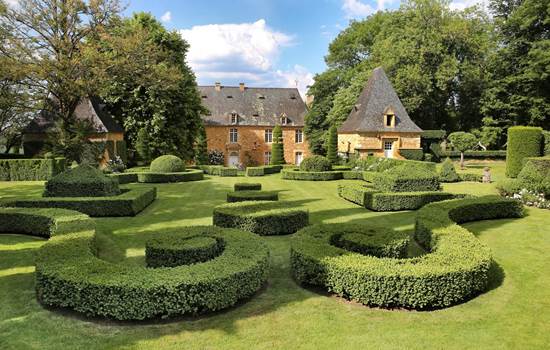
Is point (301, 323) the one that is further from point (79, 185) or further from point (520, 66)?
point (520, 66)

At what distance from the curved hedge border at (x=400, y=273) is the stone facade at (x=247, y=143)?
138 ft

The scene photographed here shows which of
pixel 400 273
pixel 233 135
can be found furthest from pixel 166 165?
pixel 233 135

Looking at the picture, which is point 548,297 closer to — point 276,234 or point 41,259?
point 276,234

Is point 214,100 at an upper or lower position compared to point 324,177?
upper

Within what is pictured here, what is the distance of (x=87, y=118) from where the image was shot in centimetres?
3219

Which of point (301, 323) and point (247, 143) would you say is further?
point (247, 143)

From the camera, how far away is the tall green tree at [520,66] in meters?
33.8

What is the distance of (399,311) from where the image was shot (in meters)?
6.67

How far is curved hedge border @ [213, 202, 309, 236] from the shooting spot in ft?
39.2

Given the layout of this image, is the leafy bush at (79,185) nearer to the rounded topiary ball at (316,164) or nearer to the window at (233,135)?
the rounded topiary ball at (316,164)

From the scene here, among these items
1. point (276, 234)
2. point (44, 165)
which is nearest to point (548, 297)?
point (276, 234)

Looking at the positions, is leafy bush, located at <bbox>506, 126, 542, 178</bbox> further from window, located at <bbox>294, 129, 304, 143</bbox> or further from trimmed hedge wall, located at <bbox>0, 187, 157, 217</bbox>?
window, located at <bbox>294, 129, 304, 143</bbox>

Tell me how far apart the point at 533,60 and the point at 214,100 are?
1375 inches

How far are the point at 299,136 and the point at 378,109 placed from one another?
54.1 feet
